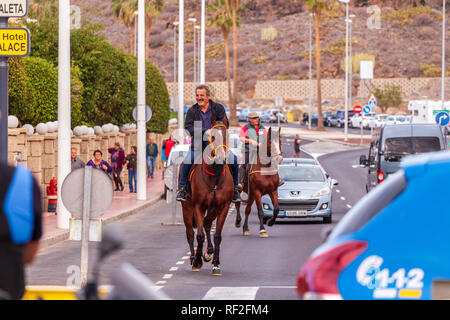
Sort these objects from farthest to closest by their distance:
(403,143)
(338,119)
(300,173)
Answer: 1. (338,119)
2. (403,143)
3. (300,173)

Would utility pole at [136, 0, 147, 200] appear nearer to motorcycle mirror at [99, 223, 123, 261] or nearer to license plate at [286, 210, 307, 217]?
license plate at [286, 210, 307, 217]

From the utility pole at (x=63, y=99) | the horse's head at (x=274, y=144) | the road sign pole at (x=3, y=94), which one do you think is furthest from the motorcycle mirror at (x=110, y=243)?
the utility pole at (x=63, y=99)

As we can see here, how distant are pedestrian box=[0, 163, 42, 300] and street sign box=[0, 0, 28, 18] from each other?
14858 mm

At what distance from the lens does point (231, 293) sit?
14.4 m

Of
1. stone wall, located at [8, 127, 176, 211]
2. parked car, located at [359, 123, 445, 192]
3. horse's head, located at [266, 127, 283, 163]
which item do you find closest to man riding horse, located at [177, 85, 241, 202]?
horse's head, located at [266, 127, 283, 163]

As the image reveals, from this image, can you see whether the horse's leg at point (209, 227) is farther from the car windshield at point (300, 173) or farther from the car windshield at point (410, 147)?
the car windshield at point (410, 147)

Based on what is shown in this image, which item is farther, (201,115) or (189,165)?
(189,165)

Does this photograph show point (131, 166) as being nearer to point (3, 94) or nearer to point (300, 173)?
point (300, 173)

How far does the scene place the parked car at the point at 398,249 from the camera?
5926 mm

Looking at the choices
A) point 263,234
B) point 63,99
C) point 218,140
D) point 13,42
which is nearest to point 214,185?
point 218,140

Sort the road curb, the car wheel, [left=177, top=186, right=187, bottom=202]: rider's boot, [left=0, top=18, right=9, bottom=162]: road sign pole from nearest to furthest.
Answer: [left=177, top=186, right=187, bottom=202]: rider's boot, [left=0, top=18, right=9, bottom=162]: road sign pole, the road curb, the car wheel

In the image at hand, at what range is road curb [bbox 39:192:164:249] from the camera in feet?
77.3

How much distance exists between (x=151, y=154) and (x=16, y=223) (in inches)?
1784

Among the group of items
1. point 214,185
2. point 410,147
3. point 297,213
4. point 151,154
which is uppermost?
point 410,147
